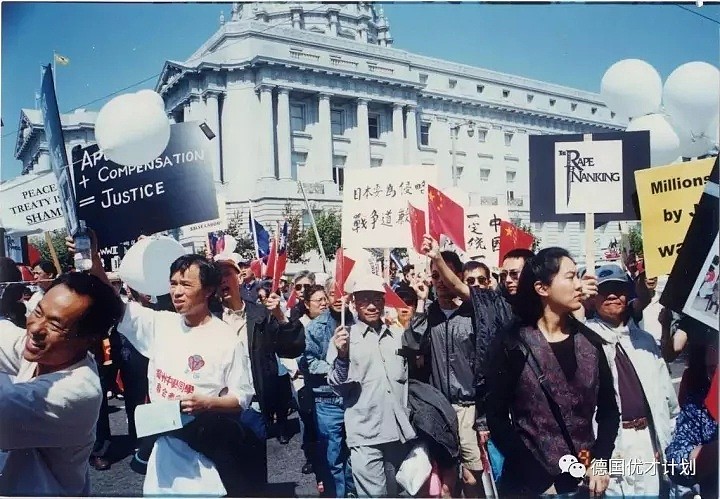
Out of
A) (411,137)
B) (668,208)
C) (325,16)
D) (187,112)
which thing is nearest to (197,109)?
(187,112)

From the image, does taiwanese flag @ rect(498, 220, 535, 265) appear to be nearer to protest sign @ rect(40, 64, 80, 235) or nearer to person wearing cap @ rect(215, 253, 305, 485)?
person wearing cap @ rect(215, 253, 305, 485)

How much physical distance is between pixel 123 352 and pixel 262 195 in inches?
59.6

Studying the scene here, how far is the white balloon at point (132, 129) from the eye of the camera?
4152 mm

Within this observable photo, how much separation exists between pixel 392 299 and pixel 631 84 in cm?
193

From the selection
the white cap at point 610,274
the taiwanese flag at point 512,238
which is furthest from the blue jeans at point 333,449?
the white cap at point 610,274

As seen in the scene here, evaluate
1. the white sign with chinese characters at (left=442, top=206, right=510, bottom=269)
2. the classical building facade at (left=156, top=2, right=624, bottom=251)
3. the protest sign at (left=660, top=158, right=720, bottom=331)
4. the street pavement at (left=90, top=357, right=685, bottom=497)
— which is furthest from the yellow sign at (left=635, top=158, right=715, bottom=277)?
the white sign with chinese characters at (left=442, top=206, right=510, bottom=269)

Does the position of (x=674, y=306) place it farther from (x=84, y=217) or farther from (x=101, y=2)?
(x=101, y=2)

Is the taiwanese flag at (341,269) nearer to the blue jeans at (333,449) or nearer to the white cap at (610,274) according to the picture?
the blue jeans at (333,449)

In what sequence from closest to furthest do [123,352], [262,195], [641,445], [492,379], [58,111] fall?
[492,379] → [641,445] → [58,111] → [262,195] → [123,352]

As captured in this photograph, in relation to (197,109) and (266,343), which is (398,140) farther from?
(266,343)

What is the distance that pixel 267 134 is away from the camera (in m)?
4.54

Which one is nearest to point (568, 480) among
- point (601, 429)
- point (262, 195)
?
point (601, 429)

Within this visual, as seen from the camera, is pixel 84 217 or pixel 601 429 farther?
pixel 84 217

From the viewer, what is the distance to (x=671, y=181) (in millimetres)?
4023
